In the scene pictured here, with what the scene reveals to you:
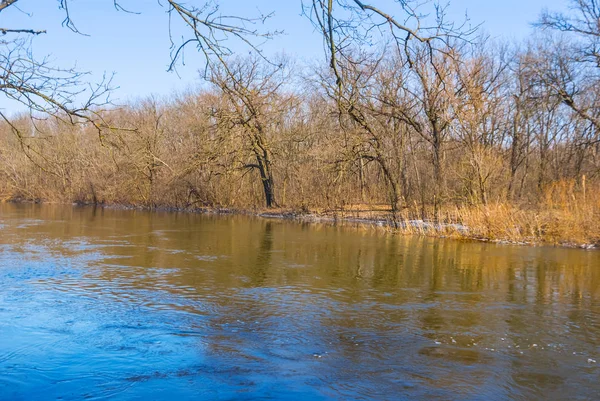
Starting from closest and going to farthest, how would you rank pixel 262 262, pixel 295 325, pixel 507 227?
pixel 295 325 → pixel 262 262 → pixel 507 227

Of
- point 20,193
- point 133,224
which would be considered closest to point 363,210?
point 133,224

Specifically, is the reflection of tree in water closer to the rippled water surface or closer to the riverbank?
the rippled water surface

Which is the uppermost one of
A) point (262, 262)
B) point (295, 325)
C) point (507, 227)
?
point (507, 227)

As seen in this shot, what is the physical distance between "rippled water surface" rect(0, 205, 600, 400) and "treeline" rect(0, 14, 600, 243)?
5.86 m

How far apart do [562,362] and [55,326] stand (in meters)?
6.50

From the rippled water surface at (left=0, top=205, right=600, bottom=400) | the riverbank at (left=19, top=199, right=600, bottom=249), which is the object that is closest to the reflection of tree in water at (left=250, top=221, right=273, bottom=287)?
the rippled water surface at (left=0, top=205, right=600, bottom=400)

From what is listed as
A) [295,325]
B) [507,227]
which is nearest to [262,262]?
[295,325]

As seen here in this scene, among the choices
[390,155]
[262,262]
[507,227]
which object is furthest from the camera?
[390,155]

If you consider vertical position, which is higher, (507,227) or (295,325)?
(507,227)

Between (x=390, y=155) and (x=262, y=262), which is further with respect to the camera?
(x=390, y=155)

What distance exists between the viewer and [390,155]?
28281mm

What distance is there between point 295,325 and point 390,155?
21.2 meters

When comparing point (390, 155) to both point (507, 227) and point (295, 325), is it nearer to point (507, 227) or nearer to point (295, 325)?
point (507, 227)

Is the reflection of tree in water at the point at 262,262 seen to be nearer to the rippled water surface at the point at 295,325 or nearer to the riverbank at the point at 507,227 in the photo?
the rippled water surface at the point at 295,325
